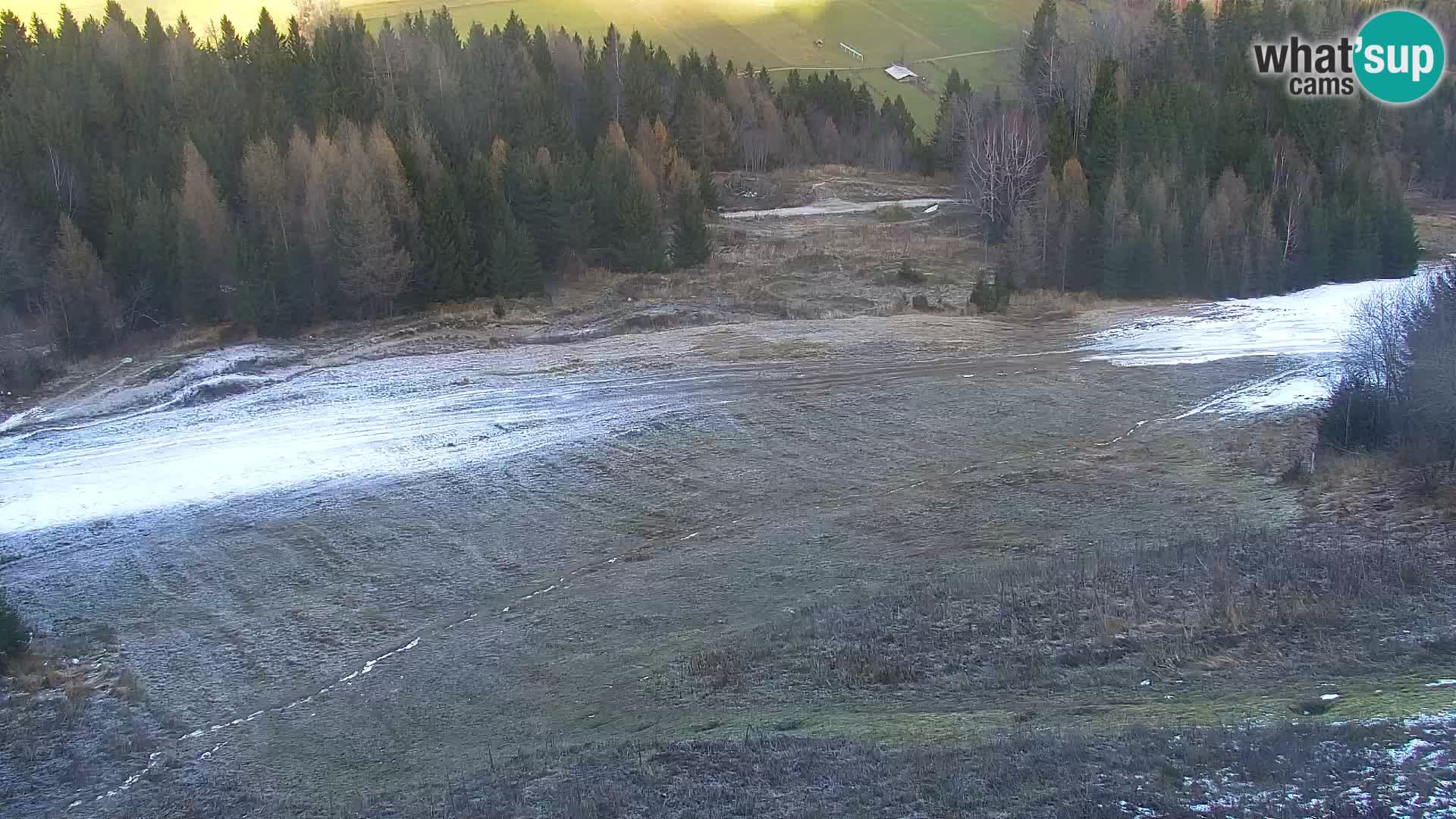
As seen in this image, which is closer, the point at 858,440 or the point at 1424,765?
the point at 1424,765

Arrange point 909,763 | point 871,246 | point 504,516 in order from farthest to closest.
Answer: point 871,246
point 504,516
point 909,763

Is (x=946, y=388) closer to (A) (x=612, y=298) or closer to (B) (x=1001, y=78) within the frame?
(A) (x=612, y=298)

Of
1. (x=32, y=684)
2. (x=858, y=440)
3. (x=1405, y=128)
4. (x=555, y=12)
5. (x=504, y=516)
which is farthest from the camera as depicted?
(x=555, y=12)

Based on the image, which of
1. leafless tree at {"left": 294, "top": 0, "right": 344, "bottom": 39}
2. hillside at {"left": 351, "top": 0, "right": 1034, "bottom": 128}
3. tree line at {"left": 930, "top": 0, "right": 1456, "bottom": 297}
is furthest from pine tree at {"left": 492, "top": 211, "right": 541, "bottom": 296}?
hillside at {"left": 351, "top": 0, "right": 1034, "bottom": 128}

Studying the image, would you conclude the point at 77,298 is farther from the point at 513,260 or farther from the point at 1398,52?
the point at 1398,52

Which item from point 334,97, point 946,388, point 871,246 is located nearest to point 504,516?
point 946,388

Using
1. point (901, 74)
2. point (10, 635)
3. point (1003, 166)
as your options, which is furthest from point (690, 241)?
point (901, 74)
